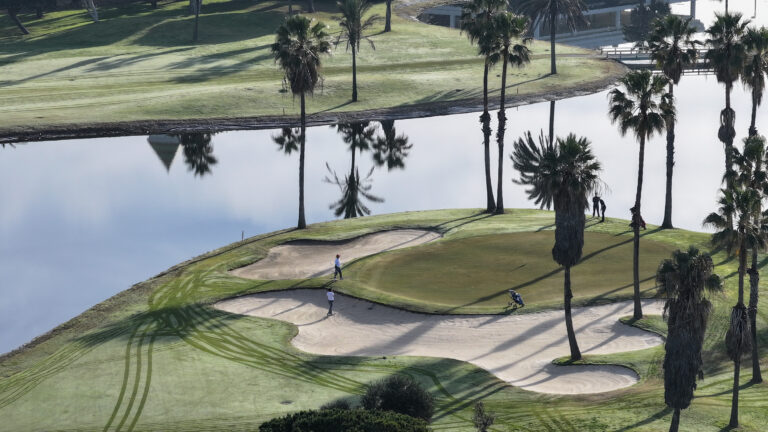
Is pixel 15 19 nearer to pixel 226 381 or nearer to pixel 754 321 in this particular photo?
pixel 226 381

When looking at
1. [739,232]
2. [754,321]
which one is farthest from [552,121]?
[739,232]

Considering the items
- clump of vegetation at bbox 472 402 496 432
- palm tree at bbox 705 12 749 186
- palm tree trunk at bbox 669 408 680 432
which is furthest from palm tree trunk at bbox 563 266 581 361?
palm tree at bbox 705 12 749 186

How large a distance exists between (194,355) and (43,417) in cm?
936

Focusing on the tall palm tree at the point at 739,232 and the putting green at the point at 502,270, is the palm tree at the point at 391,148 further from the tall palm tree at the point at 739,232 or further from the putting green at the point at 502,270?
the tall palm tree at the point at 739,232

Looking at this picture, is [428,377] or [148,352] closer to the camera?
[428,377]

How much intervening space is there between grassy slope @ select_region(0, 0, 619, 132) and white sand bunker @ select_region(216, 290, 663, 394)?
213ft

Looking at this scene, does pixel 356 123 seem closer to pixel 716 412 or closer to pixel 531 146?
pixel 531 146

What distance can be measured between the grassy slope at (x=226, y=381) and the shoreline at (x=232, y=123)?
175 ft

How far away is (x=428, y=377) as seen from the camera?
52.0 metres

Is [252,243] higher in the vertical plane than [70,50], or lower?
lower

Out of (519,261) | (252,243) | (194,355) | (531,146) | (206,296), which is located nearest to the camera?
(194,355)

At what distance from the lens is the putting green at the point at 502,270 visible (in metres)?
63.8

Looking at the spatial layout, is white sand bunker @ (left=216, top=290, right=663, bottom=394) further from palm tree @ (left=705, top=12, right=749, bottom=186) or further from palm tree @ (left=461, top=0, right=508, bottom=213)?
palm tree @ (left=461, top=0, right=508, bottom=213)

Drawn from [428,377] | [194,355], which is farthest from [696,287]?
[194,355]
